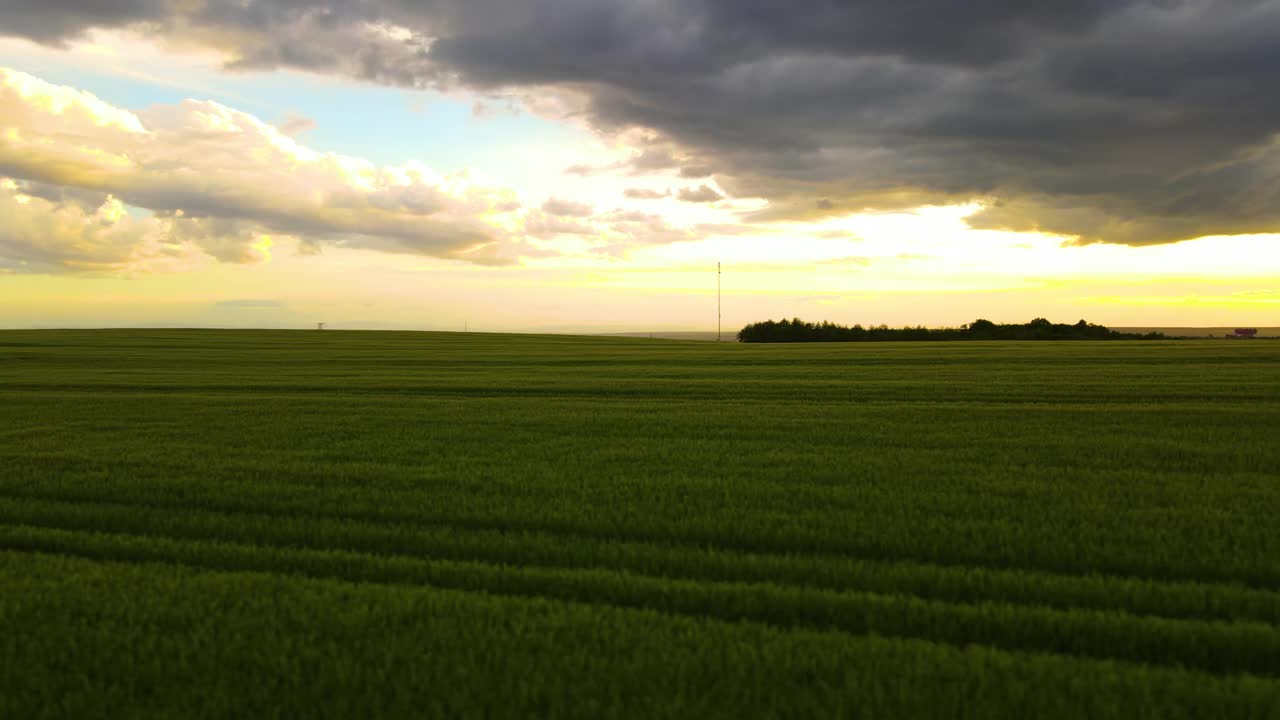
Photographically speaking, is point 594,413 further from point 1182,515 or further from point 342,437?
point 1182,515

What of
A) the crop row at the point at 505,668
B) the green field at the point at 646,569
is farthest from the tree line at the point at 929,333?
the crop row at the point at 505,668

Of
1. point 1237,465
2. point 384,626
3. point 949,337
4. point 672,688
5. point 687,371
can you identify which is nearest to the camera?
point 672,688

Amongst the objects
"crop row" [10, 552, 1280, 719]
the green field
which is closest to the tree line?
Result: the green field

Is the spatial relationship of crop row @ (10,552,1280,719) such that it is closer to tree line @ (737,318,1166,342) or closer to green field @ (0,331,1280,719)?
green field @ (0,331,1280,719)

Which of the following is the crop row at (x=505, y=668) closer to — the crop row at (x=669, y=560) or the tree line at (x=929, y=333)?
the crop row at (x=669, y=560)

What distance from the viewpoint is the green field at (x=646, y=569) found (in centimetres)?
446

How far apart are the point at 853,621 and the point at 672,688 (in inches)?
62.6

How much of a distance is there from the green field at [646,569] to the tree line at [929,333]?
5382 cm

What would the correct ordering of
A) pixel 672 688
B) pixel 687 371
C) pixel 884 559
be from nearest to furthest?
pixel 672 688 → pixel 884 559 → pixel 687 371

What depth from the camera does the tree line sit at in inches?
2591

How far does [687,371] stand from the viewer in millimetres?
30219

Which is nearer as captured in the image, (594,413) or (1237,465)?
(1237,465)

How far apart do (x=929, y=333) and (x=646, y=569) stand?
63.9m

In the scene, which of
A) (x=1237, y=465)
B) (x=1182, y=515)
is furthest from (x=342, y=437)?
(x=1237, y=465)
